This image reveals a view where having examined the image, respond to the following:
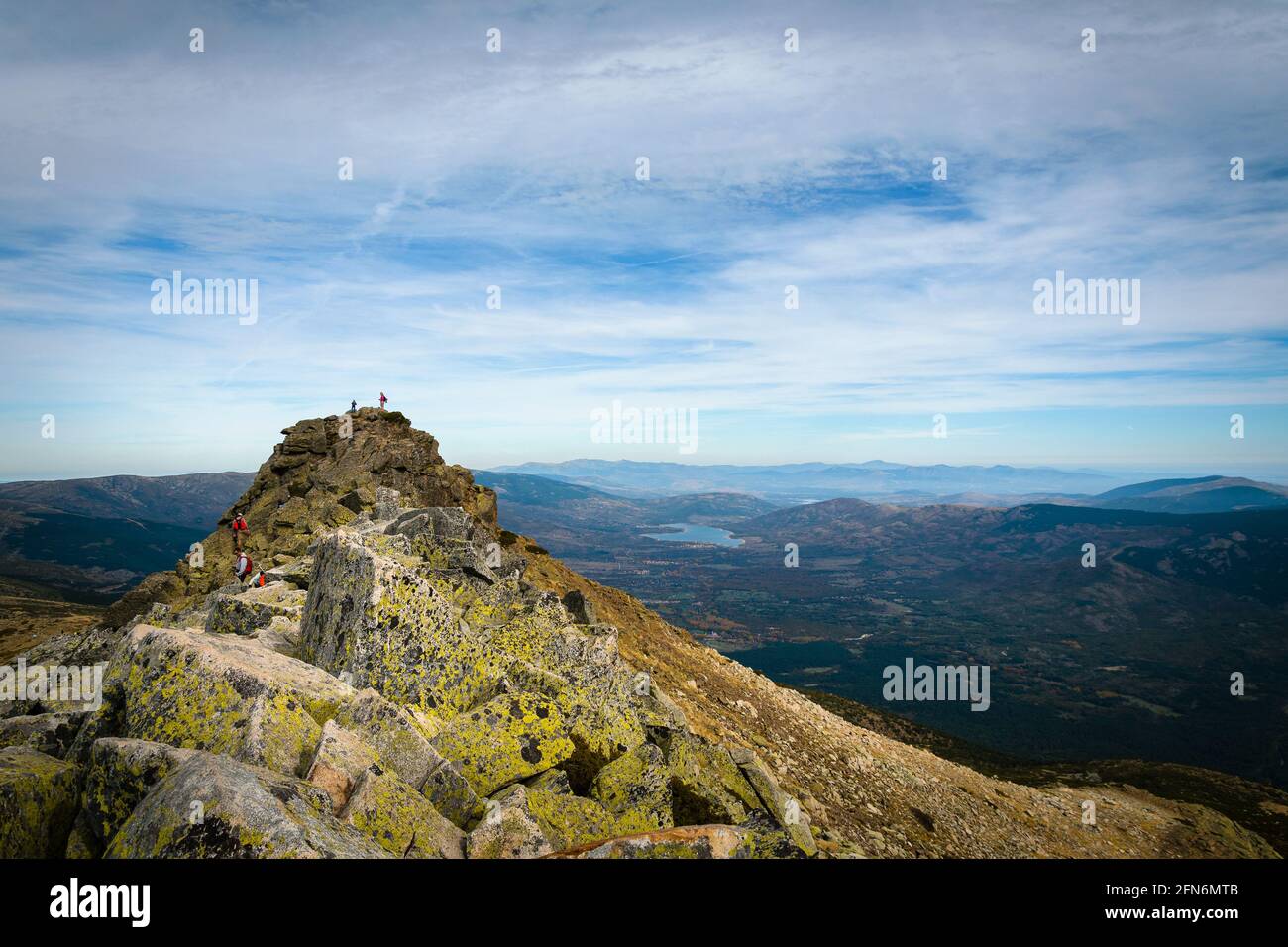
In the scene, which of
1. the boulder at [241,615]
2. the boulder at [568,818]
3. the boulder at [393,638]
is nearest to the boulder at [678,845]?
the boulder at [568,818]

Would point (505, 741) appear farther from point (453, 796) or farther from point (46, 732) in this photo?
point (46, 732)

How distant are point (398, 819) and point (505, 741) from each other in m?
3.05

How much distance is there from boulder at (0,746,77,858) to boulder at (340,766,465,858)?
329cm

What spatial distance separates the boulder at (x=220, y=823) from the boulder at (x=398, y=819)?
1067 mm

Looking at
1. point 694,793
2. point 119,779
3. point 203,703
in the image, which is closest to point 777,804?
point 694,793

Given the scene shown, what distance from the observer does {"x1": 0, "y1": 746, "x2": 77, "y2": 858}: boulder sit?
724cm

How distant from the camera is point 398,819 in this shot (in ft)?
27.4

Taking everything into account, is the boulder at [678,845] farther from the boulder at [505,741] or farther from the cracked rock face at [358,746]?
the boulder at [505,741]

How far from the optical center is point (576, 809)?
→ 10391 millimetres

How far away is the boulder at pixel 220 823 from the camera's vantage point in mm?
6234

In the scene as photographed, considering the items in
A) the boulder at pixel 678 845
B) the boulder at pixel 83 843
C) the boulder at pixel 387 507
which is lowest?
the boulder at pixel 678 845
